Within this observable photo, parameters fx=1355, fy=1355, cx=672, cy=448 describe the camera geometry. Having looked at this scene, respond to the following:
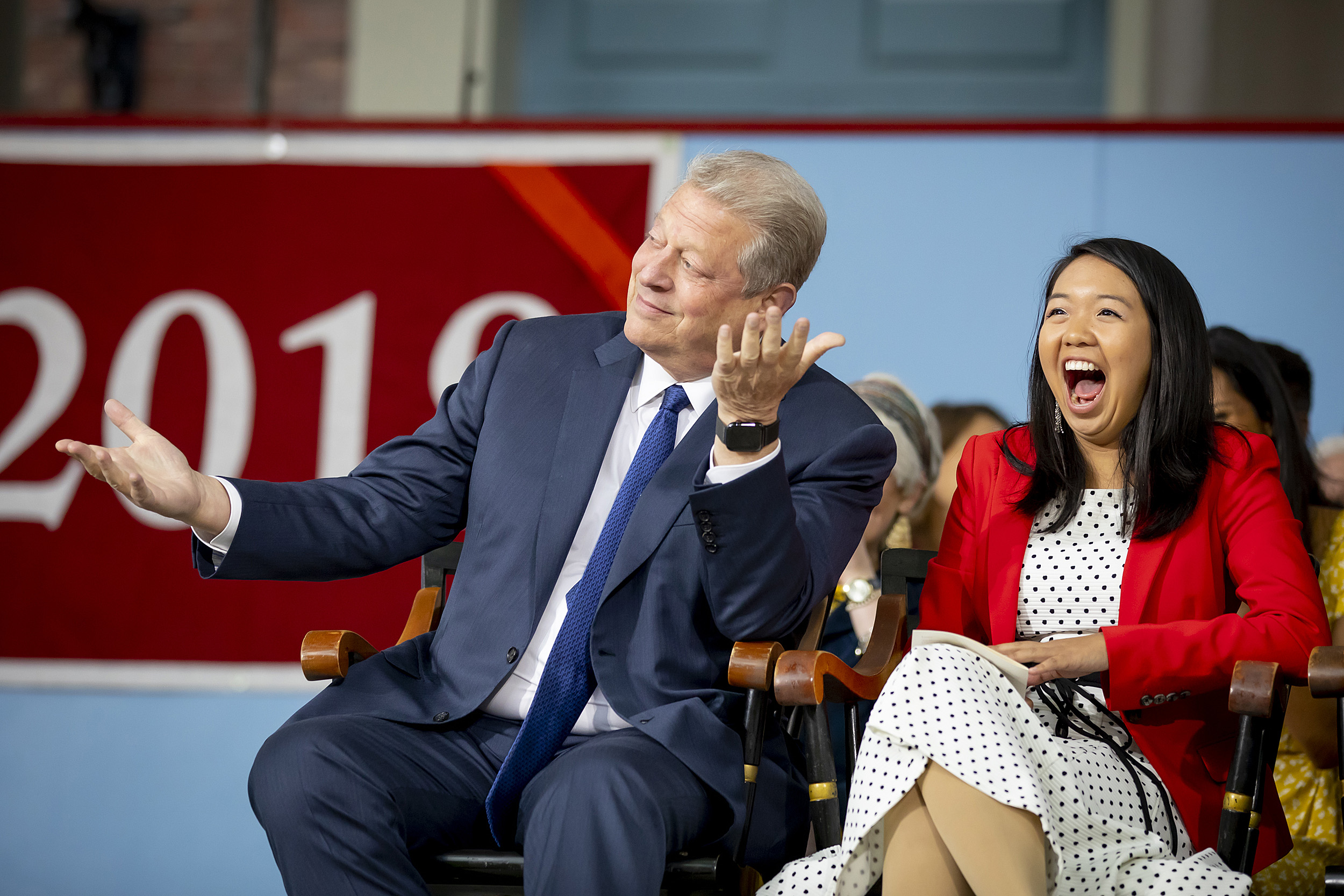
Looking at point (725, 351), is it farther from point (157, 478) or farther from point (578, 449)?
point (157, 478)

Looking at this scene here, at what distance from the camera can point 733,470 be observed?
1761 mm

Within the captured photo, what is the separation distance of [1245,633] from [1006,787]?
51 cm

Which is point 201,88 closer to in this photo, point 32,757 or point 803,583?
point 32,757

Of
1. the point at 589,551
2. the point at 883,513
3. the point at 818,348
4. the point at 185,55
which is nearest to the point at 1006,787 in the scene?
the point at 818,348

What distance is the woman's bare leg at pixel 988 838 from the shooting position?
153 cm

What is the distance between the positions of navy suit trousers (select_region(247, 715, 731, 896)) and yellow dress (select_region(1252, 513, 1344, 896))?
949 mm

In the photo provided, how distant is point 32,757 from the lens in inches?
144

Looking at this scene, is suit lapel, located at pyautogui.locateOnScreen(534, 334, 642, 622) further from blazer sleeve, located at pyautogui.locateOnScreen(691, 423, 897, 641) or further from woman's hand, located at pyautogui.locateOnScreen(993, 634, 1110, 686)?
woman's hand, located at pyautogui.locateOnScreen(993, 634, 1110, 686)

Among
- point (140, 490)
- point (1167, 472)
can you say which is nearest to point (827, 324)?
point (1167, 472)

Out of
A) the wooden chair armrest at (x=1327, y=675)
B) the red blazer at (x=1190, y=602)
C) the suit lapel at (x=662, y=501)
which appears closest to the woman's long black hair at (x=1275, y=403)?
the red blazer at (x=1190, y=602)

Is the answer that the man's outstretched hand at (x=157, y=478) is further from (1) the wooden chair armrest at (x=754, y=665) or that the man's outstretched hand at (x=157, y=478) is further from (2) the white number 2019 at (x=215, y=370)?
(2) the white number 2019 at (x=215, y=370)

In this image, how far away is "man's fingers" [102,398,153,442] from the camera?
1698mm

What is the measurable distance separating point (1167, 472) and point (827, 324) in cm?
163

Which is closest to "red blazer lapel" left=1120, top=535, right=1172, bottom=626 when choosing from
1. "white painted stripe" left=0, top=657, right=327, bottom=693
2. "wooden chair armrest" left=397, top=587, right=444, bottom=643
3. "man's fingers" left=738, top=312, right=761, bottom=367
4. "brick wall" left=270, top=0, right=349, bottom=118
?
"man's fingers" left=738, top=312, right=761, bottom=367
